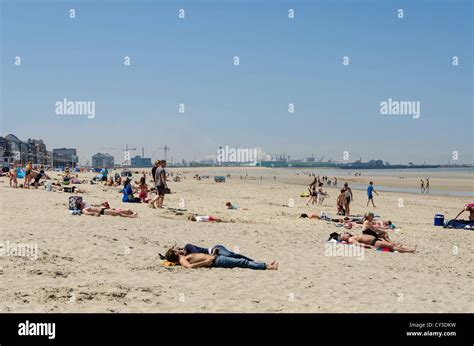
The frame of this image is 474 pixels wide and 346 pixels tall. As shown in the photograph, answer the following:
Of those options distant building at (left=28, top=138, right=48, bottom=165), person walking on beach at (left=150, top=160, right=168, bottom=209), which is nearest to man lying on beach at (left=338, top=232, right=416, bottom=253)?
person walking on beach at (left=150, top=160, right=168, bottom=209)

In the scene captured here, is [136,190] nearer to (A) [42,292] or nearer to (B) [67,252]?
(B) [67,252]

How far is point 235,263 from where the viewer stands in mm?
9039

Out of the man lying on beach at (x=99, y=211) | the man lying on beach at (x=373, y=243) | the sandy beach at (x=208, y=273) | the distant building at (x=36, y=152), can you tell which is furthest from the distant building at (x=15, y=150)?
the man lying on beach at (x=373, y=243)

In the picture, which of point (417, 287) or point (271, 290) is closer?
point (271, 290)

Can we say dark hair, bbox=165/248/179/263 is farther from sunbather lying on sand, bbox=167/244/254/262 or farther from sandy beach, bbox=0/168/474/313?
sandy beach, bbox=0/168/474/313

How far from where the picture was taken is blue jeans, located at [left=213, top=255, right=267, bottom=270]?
8984mm

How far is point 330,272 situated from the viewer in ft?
29.6

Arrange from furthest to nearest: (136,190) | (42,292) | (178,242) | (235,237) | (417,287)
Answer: (136,190), (235,237), (178,242), (417,287), (42,292)

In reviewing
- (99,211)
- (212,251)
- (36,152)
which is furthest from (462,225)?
(36,152)

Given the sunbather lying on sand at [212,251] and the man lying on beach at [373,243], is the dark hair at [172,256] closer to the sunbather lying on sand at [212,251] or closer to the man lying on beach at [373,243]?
the sunbather lying on sand at [212,251]

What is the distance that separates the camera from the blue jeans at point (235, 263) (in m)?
8.98
